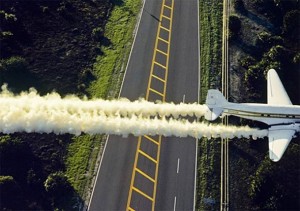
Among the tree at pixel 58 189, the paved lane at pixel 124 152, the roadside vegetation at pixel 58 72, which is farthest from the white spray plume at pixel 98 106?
the tree at pixel 58 189

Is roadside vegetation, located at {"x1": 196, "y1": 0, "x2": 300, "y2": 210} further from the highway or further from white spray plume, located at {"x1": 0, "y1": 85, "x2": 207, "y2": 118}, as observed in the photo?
white spray plume, located at {"x1": 0, "y1": 85, "x2": 207, "y2": 118}

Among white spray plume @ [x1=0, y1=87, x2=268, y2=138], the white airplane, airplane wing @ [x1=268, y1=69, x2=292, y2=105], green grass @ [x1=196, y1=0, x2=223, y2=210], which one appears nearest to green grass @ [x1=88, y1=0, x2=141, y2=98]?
white spray plume @ [x1=0, y1=87, x2=268, y2=138]

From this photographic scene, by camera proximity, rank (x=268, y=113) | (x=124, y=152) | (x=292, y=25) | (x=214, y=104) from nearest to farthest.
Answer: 1. (x=124, y=152)
2. (x=268, y=113)
3. (x=214, y=104)
4. (x=292, y=25)

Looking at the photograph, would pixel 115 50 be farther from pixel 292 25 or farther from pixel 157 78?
pixel 292 25

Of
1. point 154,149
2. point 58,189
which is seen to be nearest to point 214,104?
point 154,149

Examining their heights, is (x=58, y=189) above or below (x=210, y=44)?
below
